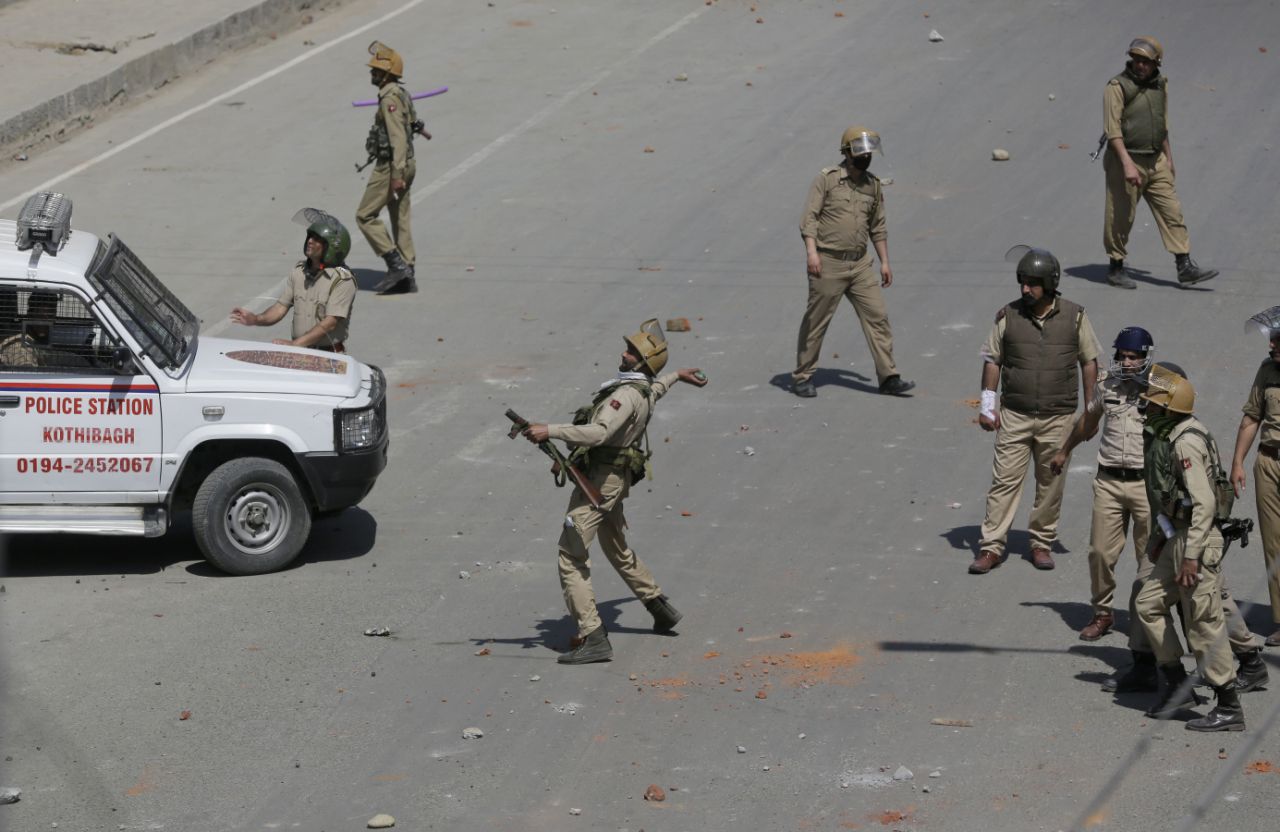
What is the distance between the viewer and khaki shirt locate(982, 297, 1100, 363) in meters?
10.3

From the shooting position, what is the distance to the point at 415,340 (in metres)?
14.7

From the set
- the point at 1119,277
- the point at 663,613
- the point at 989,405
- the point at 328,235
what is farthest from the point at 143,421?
the point at 1119,277

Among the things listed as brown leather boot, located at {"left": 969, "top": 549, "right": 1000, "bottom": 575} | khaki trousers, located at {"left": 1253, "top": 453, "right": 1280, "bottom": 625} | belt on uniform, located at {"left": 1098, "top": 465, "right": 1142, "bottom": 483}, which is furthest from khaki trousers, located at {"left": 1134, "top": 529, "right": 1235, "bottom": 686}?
brown leather boot, located at {"left": 969, "top": 549, "right": 1000, "bottom": 575}

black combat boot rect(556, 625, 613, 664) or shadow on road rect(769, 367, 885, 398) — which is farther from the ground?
shadow on road rect(769, 367, 885, 398)

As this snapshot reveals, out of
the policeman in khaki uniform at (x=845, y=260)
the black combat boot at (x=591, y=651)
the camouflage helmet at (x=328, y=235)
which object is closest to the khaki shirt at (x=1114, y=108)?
the policeman in khaki uniform at (x=845, y=260)

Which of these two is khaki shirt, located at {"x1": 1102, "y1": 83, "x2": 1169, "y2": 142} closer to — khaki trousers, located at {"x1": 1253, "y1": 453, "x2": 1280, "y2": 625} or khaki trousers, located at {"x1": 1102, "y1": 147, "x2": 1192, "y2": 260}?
khaki trousers, located at {"x1": 1102, "y1": 147, "x2": 1192, "y2": 260}

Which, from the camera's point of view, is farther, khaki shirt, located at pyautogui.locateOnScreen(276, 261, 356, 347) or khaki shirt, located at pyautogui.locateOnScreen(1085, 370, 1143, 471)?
khaki shirt, located at pyautogui.locateOnScreen(276, 261, 356, 347)

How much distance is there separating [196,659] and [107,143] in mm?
11723

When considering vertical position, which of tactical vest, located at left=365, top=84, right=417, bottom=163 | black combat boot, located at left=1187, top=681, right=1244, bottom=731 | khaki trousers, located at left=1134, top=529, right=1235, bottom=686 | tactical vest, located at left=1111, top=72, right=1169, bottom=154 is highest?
tactical vest, located at left=1111, top=72, right=1169, bottom=154

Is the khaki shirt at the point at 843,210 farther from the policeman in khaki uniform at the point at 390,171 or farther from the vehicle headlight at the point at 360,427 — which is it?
the policeman in khaki uniform at the point at 390,171

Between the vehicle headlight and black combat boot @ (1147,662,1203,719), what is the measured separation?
4759 mm

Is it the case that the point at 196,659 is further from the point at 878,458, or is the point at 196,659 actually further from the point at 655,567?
the point at 878,458

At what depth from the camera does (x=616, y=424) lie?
8.86 metres

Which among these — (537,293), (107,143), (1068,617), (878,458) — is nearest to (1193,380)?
(878,458)
